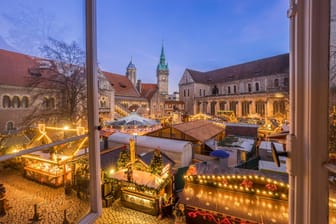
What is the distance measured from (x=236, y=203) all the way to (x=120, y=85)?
852 inches

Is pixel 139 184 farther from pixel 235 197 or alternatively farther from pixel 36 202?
pixel 36 202

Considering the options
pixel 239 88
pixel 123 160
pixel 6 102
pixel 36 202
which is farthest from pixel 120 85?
pixel 6 102

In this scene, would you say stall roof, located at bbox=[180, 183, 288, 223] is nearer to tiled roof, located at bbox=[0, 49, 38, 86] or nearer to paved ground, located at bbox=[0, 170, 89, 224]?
paved ground, located at bbox=[0, 170, 89, 224]

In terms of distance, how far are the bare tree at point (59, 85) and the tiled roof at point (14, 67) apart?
3 cm

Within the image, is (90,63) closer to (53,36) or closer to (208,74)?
(53,36)

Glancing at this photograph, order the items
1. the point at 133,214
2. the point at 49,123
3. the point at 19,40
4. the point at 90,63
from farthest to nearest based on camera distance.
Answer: the point at 133,214 → the point at 90,63 → the point at 49,123 → the point at 19,40

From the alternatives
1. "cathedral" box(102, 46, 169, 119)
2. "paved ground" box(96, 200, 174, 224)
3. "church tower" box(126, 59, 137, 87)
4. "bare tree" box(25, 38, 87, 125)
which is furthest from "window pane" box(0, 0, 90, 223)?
"church tower" box(126, 59, 137, 87)

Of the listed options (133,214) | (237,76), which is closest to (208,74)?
(237,76)

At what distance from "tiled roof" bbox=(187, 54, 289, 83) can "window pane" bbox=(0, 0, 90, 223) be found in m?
19.4

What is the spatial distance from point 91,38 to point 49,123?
23.1 inches

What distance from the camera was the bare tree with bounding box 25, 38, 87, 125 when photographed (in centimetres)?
87

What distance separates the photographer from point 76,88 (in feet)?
3.51

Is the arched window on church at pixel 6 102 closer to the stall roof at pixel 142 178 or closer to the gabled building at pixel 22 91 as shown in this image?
the gabled building at pixel 22 91

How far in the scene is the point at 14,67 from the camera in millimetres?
760
